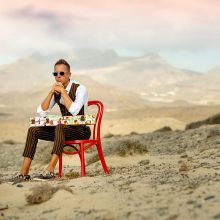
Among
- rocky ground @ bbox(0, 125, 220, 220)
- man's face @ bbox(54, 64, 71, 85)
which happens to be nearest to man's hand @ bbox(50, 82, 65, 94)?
man's face @ bbox(54, 64, 71, 85)

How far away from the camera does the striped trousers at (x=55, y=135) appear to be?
23.8 feet

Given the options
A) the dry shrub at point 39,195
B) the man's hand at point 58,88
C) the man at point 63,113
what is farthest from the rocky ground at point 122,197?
the man's hand at point 58,88

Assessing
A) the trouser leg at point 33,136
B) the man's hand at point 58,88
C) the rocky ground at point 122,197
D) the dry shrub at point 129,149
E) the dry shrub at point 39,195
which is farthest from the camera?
the dry shrub at point 129,149

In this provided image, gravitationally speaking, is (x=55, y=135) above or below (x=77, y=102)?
below

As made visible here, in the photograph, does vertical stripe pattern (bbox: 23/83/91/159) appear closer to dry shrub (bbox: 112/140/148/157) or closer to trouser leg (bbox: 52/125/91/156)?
trouser leg (bbox: 52/125/91/156)

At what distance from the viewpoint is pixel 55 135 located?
23.9ft

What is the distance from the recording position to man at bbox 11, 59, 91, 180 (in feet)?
23.8

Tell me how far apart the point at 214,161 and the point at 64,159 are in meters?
6.08

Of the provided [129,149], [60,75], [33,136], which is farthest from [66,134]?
[129,149]

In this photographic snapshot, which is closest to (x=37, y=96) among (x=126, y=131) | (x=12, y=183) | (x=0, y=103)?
(x=0, y=103)

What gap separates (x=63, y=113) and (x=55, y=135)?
0.41 metres

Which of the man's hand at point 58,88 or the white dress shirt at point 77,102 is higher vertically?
the man's hand at point 58,88

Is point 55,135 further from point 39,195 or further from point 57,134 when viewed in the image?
point 39,195

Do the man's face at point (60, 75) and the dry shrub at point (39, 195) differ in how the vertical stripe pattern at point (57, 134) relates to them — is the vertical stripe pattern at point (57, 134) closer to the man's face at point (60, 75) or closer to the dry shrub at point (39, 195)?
the man's face at point (60, 75)
